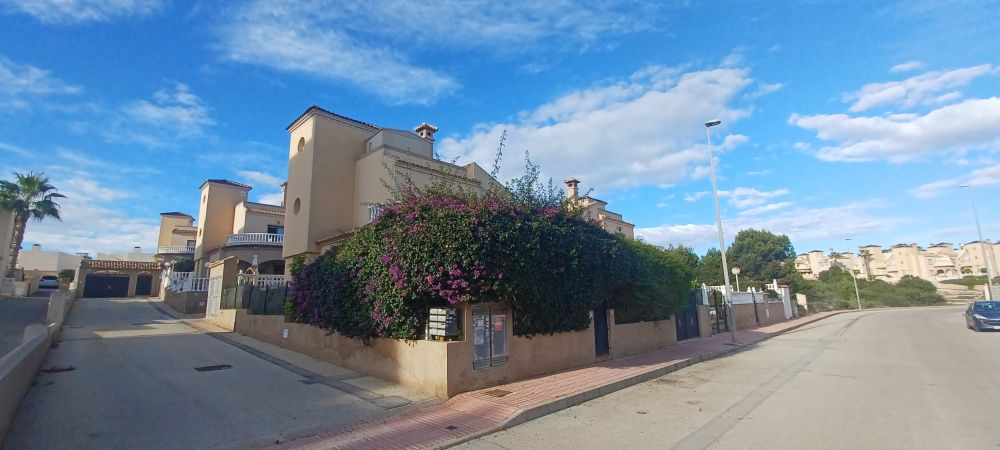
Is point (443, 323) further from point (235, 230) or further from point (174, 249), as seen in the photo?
point (174, 249)

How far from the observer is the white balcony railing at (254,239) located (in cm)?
2610

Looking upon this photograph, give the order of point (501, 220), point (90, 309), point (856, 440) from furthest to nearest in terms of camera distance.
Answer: point (90, 309) → point (501, 220) → point (856, 440)

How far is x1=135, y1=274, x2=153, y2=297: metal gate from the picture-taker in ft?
119

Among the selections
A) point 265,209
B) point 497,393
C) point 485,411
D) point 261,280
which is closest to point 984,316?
point 497,393

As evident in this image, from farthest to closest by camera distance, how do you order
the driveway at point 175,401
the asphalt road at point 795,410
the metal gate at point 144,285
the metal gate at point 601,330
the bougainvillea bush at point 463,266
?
the metal gate at point 144,285
the metal gate at point 601,330
the bougainvillea bush at point 463,266
the driveway at point 175,401
the asphalt road at point 795,410

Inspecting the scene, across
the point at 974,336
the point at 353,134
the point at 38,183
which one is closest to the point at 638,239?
the point at 353,134

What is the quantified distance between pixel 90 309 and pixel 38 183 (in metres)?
16.8

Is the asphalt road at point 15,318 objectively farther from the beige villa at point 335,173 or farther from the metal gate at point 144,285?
the metal gate at point 144,285

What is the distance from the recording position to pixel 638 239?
46.1 feet

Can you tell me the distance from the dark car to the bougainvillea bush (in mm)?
18501

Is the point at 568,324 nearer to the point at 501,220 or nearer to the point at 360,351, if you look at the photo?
the point at 501,220

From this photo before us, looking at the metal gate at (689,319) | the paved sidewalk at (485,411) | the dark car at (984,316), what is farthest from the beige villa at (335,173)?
the dark car at (984,316)

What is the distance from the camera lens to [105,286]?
35656 mm

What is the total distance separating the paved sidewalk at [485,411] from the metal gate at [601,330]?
0.67 meters
